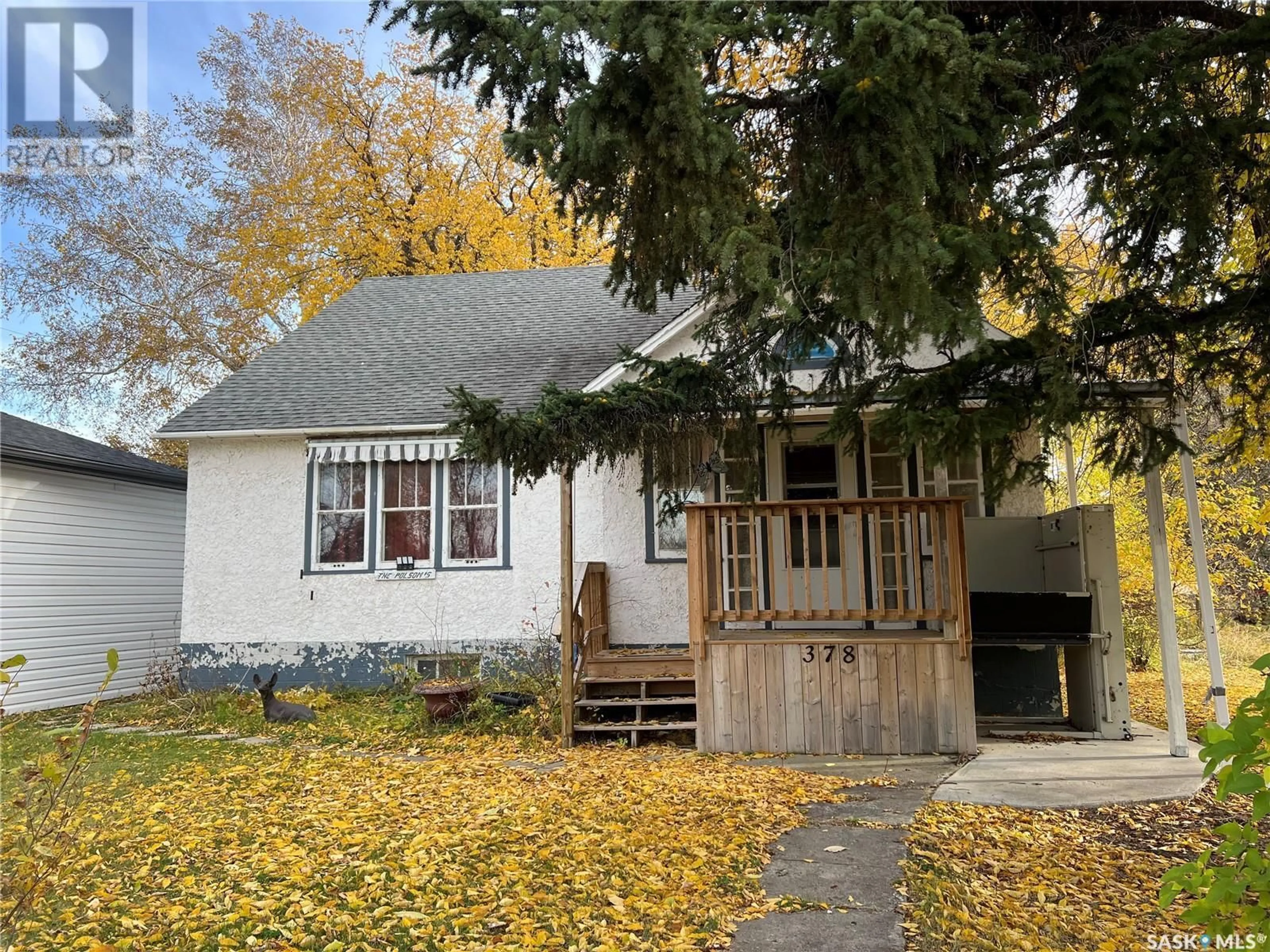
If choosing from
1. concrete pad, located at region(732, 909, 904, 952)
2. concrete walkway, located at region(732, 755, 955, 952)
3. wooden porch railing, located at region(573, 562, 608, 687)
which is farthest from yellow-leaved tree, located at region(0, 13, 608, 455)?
concrete pad, located at region(732, 909, 904, 952)

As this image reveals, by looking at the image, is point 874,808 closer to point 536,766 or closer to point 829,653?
point 829,653

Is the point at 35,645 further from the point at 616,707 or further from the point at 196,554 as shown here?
the point at 616,707

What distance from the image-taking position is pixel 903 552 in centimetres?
913

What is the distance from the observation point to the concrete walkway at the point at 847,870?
12.4 ft

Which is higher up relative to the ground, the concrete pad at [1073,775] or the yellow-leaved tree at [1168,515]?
the yellow-leaved tree at [1168,515]

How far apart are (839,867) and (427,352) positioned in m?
10.3

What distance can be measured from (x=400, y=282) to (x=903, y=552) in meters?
10.7

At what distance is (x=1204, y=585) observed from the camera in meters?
7.15

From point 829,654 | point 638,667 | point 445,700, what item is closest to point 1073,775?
point 829,654

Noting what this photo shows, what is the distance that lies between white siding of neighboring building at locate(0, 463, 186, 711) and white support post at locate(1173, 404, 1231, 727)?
1268cm

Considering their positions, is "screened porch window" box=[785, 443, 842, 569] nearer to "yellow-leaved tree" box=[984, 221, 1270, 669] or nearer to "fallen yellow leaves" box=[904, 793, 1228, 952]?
"yellow-leaved tree" box=[984, 221, 1270, 669]

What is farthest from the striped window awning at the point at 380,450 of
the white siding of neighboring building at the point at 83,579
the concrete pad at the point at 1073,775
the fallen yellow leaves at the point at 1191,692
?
the fallen yellow leaves at the point at 1191,692

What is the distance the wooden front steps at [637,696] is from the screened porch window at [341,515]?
4322mm

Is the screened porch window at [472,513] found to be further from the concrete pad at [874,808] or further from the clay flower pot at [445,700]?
the concrete pad at [874,808]
